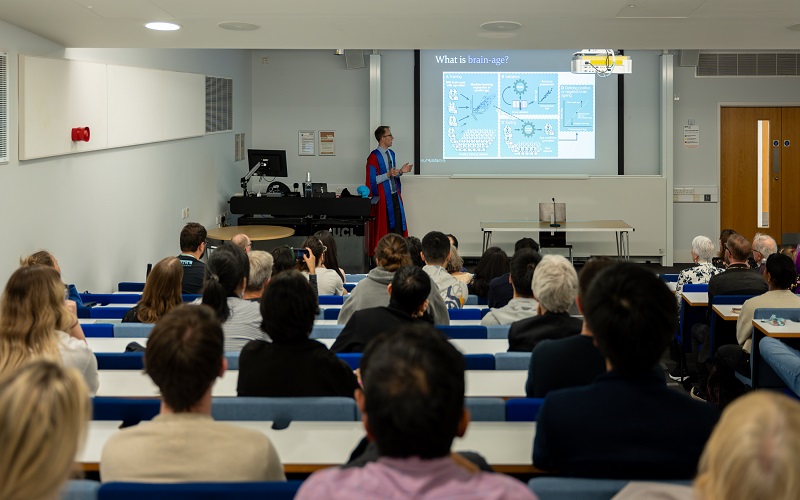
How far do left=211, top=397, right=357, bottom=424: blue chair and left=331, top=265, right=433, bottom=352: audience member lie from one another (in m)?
0.99

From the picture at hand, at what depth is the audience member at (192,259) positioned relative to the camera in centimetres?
653

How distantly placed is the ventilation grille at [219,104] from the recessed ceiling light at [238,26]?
452cm

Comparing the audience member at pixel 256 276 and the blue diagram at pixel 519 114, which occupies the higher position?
the blue diagram at pixel 519 114

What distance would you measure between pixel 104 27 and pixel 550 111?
7556mm

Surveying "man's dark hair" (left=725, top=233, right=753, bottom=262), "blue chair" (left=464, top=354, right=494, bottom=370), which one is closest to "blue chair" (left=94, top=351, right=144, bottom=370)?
"blue chair" (left=464, top=354, right=494, bottom=370)

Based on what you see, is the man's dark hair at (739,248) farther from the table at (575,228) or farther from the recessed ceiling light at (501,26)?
the table at (575,228)

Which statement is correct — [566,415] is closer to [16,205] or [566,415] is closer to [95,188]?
[16,205]

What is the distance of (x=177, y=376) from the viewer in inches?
89.5

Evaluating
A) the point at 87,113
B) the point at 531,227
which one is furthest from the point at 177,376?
Result: the point at 531,227

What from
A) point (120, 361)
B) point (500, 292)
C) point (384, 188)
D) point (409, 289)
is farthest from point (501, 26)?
point (384, 188)

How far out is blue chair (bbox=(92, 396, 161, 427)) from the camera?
289 cm

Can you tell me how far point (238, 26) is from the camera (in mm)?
6363

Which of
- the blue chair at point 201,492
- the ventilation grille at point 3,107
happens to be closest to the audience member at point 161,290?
the ventilation grille at point 3,107

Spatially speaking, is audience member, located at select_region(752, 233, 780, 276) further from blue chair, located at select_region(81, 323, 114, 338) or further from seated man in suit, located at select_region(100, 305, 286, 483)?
seated man in suit, located at select_region(100, 305, 286, 483)
